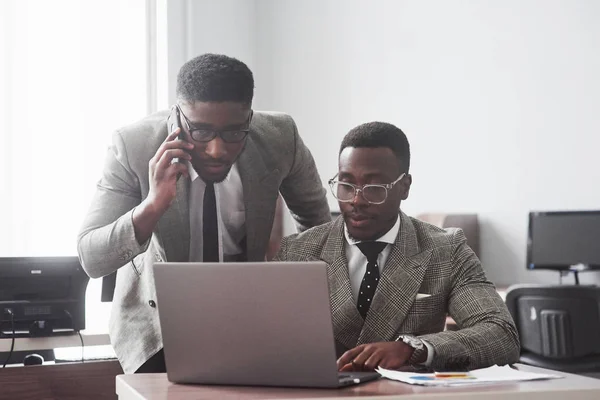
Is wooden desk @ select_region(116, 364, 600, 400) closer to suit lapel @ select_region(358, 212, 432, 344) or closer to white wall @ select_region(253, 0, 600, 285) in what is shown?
suit lapel @ select_region(358, 212, 432, 344)

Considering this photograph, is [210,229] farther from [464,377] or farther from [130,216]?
[464,377]

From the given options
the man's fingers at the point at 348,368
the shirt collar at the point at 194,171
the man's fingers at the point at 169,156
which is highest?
the man's fingers at the point at 169,156

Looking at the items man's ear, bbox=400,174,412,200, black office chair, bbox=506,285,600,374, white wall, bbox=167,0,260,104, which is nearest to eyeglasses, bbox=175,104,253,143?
man's ear, bbox=400,174,412,200

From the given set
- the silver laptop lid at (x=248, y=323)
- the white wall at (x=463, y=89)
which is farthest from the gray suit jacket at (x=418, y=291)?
the white wall at (x=463, y=89)

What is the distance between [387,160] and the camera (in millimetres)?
2092

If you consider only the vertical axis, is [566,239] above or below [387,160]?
below

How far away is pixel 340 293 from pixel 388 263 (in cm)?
13

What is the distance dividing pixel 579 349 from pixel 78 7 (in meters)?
3.75

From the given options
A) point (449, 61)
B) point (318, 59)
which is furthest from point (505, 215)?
point (318, 59)

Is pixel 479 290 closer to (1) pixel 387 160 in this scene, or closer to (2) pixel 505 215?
(1) pixel 387 160

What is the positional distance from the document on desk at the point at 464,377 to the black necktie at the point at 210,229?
2.20 ft

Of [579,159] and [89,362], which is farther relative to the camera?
[579,159]

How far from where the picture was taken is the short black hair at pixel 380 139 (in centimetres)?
210

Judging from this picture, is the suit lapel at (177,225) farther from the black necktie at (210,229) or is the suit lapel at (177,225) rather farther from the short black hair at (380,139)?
Answer: the short black hair at (380,139)
